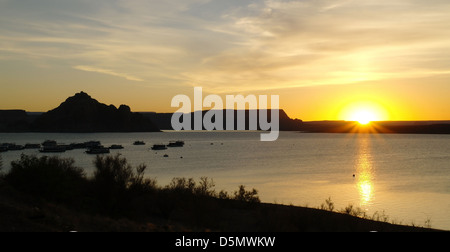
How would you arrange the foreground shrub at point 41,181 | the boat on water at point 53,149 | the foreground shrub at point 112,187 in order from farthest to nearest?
the boat on water at point 53,149 < the foreground shrub at point 112,187 < the foreground shrub at point 41,181

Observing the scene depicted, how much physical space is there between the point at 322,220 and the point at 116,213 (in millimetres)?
11530

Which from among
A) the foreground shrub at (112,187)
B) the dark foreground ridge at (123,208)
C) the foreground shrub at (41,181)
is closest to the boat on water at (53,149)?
the dark foreground ridge at (123,208)

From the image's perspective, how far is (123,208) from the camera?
23.5 m

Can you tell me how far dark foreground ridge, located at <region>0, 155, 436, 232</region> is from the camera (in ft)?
62.1

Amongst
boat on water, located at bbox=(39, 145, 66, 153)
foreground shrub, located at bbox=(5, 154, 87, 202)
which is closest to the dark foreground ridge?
foreground shrub, located at bbox=(5, 154, 87, 202)

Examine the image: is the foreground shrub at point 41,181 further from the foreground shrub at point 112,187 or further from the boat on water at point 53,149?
the boat on water at point 53,149

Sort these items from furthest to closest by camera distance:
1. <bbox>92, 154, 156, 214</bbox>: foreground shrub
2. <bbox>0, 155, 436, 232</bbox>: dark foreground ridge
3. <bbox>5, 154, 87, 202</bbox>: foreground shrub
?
<bbox>92, 154, 156, 214</bbox>: foreground shrub → <bbox>5, 154, 87, 202</bbox>: foreground shrub → <bbox>0, 155, 436, 232</bbox>: dark foreground ridge

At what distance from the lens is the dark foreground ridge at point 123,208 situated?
62.1 feet

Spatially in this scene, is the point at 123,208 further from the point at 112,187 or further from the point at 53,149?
the point at 53,149

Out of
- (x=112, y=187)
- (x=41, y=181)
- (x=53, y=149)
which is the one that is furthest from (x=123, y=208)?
(x=53, y=149)

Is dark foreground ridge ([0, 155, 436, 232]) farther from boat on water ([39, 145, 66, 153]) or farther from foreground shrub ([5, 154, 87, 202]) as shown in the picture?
boat on water ([39, 145, 66, 153])
